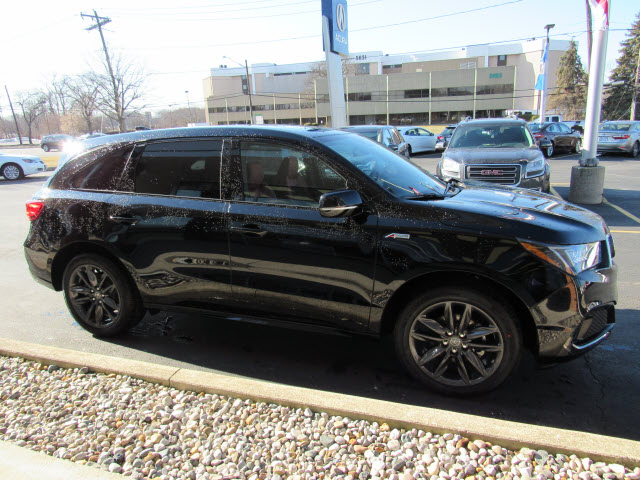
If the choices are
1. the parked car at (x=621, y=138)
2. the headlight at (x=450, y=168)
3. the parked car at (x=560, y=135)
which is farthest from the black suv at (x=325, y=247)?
the parked car at (x=560, y=135)

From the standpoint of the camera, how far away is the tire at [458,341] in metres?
2.89

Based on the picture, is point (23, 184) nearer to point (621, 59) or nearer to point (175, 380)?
point (175, 380)

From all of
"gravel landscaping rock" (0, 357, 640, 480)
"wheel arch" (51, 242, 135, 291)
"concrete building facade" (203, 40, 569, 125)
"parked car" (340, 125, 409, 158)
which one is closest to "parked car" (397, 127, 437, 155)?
"parked car" (340, 125, 409, 158)

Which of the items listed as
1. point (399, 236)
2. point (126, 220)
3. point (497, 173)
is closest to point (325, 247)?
point (399, 236)

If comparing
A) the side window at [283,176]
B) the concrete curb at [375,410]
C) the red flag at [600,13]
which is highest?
the red flag at [600,13]

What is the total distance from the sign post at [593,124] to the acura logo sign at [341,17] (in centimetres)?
873

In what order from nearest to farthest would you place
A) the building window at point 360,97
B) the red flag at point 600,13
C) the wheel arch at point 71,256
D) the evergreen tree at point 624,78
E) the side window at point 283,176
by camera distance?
the side window at point 283,176 < the wheel arch at point 71,256 < the red flag at point 600,13 < the evergreen tree at point 624,78 < the building window at point 360,97

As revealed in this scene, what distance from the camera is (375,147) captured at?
404cm

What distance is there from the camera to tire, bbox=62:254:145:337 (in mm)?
3944

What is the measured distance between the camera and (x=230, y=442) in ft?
8.22

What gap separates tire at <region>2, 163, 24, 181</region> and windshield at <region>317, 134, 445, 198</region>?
64.7 ft

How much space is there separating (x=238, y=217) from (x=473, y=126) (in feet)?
26.6

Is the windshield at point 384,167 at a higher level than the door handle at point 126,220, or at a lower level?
higher

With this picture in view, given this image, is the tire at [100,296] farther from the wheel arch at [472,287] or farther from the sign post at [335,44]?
the sign post at [335,44]
